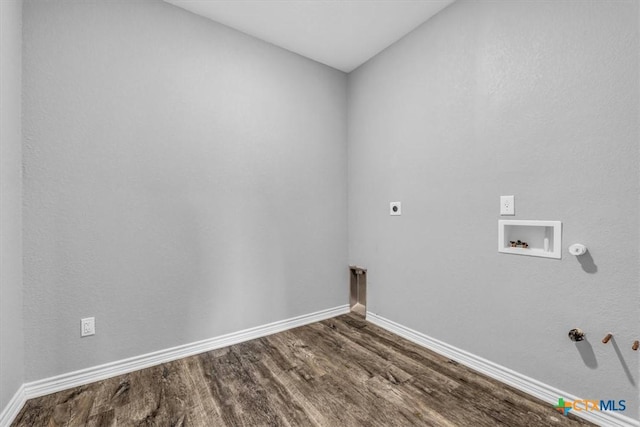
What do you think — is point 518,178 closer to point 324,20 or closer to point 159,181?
point 324,20

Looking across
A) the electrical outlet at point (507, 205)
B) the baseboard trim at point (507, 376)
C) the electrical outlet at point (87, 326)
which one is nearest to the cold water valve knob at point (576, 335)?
the baseboard trim at point (507, 376)

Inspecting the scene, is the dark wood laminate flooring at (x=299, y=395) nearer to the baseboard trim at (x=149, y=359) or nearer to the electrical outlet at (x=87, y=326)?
the baseboard trim at (x=149, y=359)

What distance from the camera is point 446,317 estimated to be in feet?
6.43

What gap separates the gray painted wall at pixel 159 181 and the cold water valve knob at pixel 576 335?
1761 mm

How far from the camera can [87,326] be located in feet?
5.35

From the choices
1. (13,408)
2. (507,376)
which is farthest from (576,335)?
(13,408)

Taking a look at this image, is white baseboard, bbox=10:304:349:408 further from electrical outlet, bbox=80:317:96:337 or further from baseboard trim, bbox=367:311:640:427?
baseboard trim, bbox=367:311:640:427

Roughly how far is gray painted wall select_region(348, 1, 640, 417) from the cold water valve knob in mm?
38

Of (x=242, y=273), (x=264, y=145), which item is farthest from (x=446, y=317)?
(x=264, y=145)

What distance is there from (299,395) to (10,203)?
177cm

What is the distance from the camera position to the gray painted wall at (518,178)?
1256mm

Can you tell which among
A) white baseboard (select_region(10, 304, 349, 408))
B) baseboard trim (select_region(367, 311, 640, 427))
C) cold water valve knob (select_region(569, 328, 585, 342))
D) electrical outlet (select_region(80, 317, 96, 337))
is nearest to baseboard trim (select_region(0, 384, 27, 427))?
white baseboard (select_region(10, 304, 349, 408))

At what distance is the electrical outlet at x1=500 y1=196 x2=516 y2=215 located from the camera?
1.59 meters

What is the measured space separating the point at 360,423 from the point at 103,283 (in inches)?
64.7
